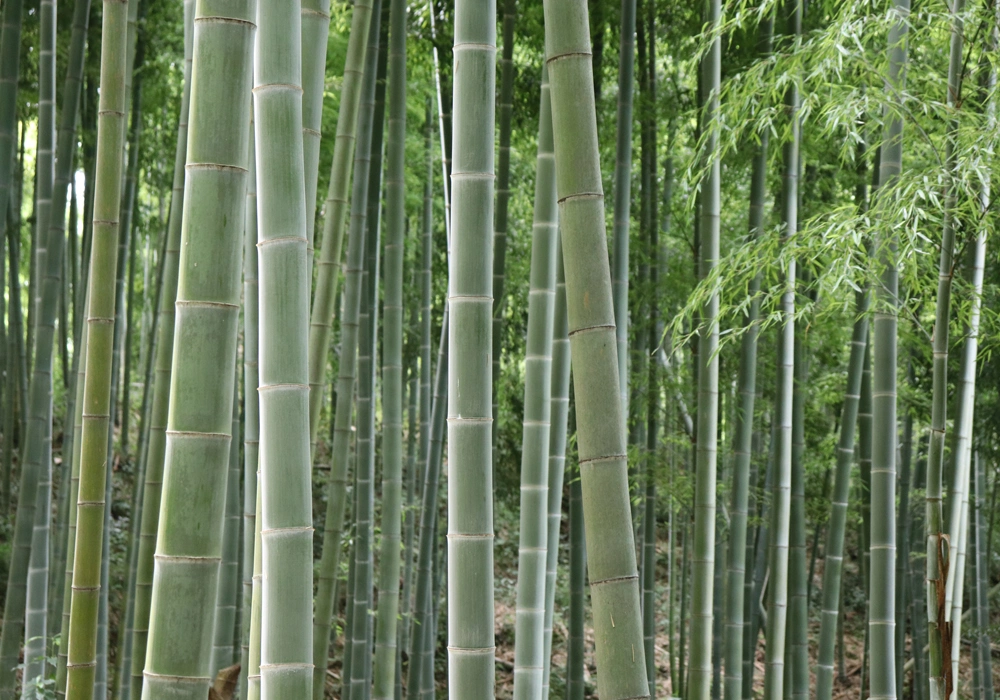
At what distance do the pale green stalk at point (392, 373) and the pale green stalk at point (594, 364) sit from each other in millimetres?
1993

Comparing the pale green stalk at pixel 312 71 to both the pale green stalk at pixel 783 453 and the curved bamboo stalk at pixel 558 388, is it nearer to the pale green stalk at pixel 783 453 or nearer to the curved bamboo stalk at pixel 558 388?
the curved bamboo stalk at pixel 558 388

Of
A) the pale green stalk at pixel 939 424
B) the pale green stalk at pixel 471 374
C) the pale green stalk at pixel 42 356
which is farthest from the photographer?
the pale green stalk at pixel 42 356

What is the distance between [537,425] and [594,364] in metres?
1.33

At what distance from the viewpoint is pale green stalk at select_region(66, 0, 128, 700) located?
2.05 m

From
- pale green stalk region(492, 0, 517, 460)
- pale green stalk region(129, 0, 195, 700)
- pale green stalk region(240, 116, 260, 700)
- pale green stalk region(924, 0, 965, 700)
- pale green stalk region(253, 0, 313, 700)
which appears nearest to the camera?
pale green stalk region(253, 0, 313, 700)

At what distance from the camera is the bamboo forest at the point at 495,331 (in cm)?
146

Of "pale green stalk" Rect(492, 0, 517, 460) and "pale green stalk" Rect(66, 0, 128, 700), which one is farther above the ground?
"pale green stalk" Rect(492, 0, 517, 460)

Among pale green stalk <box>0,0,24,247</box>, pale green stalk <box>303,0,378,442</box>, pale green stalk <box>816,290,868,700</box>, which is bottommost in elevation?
pale green stalk <box>816,290,868,700</box>

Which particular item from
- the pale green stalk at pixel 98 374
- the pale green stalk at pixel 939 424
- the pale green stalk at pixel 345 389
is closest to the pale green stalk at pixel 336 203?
the pale green stalk at pixel 98 374

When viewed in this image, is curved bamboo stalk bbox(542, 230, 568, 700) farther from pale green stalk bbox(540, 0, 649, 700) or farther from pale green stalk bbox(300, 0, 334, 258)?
pale green stalk bbox(540, 0, 649, 700)

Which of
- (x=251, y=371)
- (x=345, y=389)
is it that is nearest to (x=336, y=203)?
(x=251, y=371)

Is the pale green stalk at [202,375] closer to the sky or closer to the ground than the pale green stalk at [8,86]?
closer to the ground

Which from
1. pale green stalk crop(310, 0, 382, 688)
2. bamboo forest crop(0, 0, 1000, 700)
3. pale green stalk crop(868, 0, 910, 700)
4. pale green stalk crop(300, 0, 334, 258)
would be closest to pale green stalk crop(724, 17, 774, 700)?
bamboo forest crop(0, 0, 1000, 700)

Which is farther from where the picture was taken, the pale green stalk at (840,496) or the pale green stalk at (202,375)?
the pale green stalk at (840,496)
